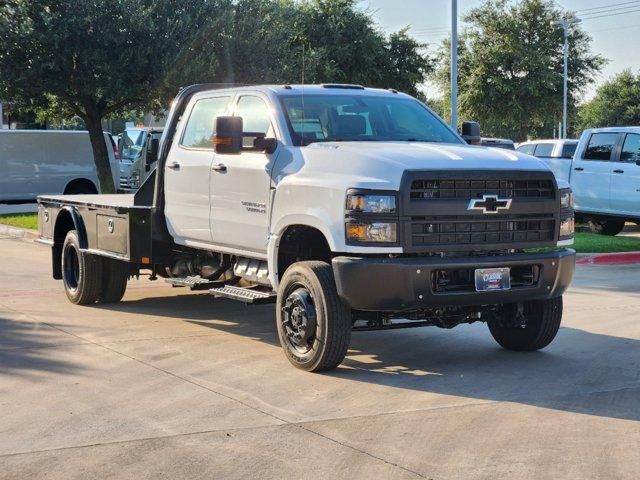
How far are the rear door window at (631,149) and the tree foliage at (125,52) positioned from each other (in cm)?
727

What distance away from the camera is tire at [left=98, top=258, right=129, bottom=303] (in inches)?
418

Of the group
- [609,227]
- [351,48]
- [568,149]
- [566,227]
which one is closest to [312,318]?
[566,227]

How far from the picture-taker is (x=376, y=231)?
274 inches

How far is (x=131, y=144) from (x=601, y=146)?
18345 millimetres

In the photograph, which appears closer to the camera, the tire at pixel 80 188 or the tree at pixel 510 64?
the tire at pixel 80 188

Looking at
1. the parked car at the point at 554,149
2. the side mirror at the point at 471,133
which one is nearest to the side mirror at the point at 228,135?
the side mirror at the point at 471,133

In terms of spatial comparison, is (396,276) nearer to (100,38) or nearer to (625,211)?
(625,211)

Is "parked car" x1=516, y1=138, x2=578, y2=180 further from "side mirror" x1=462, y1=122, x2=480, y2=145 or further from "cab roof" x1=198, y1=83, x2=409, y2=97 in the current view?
"cab roof" x1=198, y1=83, x2=409, y2=97

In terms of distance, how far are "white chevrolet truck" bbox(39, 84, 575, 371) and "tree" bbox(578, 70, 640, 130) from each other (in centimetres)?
7004

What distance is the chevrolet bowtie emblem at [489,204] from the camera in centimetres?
717

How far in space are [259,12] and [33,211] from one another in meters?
7.61

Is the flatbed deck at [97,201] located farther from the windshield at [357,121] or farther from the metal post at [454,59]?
the metal post at [454,59]

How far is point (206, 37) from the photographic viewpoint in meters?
23.8

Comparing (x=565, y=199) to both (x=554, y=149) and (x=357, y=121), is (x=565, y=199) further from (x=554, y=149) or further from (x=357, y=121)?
(x=554, y=149)
